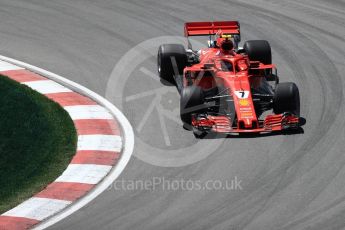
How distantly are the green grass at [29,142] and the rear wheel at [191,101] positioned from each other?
1.84 metres

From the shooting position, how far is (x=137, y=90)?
17.3m

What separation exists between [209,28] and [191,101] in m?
2.87

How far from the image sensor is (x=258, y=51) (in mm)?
17359

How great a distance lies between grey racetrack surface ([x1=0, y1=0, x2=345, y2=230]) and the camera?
12602 millimetres

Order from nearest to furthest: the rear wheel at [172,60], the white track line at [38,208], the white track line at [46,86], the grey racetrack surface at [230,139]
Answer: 1. the grey racetrack surface at [230,139]
2. the white track line at [38,208]
3. the rear wheel at [172,60]
4. the white track line at [46,86]

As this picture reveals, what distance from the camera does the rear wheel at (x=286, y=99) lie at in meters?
15.4

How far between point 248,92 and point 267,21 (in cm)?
594

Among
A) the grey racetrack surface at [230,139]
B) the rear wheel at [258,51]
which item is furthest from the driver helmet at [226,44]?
the grey racetrack surface at [230,139]

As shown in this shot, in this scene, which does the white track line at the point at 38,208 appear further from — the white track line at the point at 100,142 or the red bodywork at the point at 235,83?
the red bodywork at the point at 235,83

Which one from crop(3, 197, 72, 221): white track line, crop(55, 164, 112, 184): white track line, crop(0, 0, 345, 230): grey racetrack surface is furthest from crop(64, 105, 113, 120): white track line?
crop(3, 197, 72, 221): white track line

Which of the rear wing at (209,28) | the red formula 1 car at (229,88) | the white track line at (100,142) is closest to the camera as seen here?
the white track line at (100,142)

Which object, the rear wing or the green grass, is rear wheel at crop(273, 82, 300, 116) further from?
the green grass

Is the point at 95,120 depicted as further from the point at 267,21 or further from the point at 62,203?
the point at 267,21

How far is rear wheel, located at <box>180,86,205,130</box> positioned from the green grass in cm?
184
